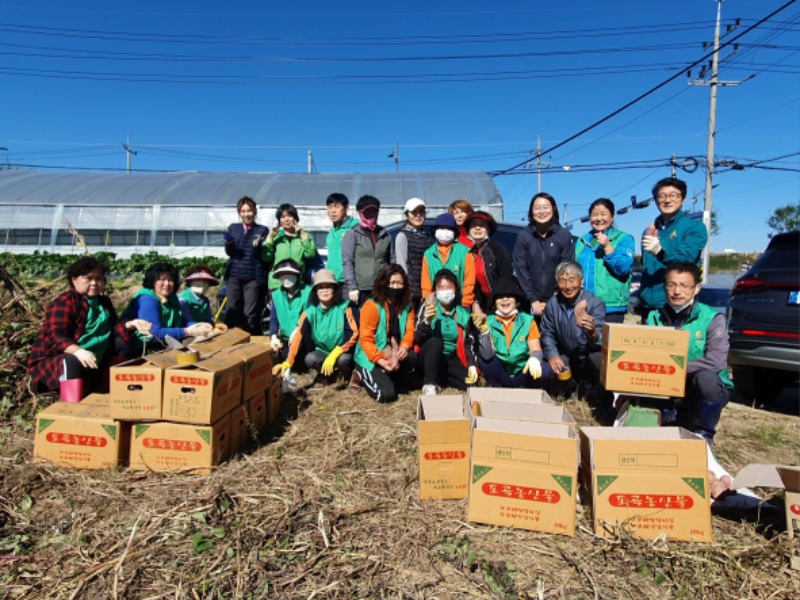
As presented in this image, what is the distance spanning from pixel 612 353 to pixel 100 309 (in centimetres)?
402

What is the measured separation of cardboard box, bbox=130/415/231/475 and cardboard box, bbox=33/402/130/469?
0.33 feet

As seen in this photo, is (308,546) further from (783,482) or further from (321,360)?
(321,360)

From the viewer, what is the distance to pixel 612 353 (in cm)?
321

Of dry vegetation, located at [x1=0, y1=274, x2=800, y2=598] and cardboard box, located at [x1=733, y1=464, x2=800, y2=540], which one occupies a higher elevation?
cardboard box, located at [x1=733, y1=464, x2=800, y2=540]

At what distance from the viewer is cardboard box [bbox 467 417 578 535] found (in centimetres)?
246

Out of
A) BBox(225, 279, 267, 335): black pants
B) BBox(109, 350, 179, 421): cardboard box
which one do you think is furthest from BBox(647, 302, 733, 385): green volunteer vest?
BBox(225, 279, 267, 335): black pants

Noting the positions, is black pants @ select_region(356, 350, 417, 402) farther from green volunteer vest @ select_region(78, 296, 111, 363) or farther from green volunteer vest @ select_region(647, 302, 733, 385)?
green volunteer vest @ select_region(647, 302, 733, 385)

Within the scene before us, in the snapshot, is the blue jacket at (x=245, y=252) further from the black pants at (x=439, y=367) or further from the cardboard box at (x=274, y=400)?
the black pants at (x=439, y=367)

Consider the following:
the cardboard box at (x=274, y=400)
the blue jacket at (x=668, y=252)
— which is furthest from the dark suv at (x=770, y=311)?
the cardboard box at (x=274, y=400)

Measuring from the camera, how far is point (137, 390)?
3059 mm

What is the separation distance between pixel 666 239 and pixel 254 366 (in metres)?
3.69

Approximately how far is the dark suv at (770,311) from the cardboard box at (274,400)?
4320 millimetres

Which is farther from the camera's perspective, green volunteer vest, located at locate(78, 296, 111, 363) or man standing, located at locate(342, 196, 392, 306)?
man standing, located at locate(342, 196, 392, 306)

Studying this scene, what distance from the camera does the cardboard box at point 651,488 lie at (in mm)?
2424
